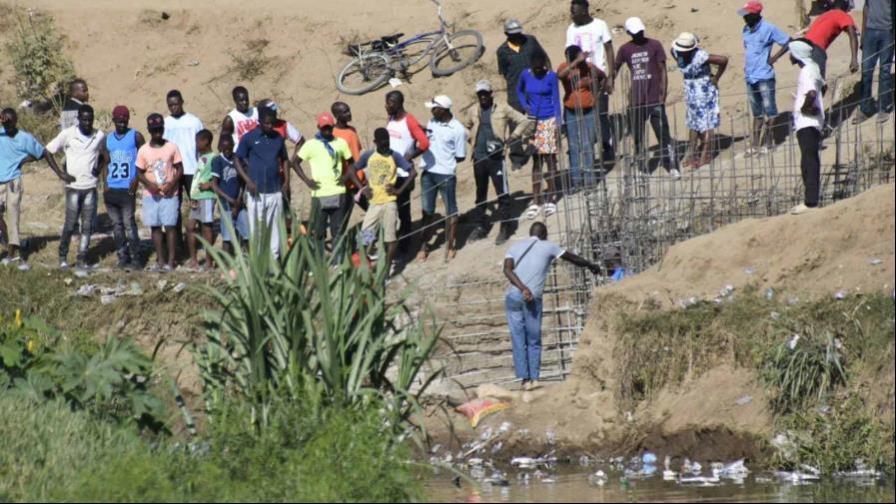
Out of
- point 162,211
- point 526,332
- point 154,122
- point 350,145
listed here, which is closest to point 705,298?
point 526,332

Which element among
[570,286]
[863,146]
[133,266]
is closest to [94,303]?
[133,266]

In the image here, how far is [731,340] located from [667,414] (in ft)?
2.54

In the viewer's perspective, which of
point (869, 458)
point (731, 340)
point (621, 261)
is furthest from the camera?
point (621, 261)

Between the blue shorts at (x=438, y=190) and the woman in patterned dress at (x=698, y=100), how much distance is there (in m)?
2.14

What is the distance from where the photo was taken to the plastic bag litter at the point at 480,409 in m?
15.0

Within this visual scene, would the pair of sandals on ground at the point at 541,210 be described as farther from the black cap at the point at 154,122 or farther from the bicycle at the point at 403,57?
the bicycle at the point at 403,57

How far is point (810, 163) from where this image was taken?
15000 millimetres

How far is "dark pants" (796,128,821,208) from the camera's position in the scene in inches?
589

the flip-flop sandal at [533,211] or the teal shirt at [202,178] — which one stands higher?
the teal shirt at [202,178]

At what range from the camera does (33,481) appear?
12.0m

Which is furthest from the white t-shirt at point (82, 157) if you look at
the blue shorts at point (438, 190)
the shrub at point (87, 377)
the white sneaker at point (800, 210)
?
the white sneaker at point (800, 210)

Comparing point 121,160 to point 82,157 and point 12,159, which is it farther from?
point 12,159

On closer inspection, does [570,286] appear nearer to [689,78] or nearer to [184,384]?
[689,78]

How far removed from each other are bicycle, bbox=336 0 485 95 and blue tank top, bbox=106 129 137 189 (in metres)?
3.60
